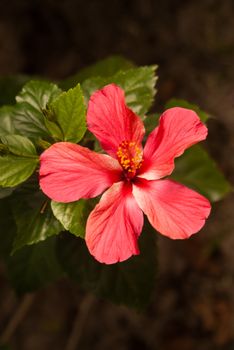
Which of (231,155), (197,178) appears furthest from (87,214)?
(231,155)

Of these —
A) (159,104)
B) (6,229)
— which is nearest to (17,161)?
(6,229)

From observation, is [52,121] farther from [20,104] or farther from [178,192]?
[178,192]

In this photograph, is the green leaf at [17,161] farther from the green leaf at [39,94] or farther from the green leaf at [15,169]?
the green leaf at [39,94]

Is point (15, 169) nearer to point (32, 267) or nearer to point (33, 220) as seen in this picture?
point (33, 220)

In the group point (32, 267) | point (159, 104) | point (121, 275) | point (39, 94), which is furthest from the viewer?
point (159, 104)

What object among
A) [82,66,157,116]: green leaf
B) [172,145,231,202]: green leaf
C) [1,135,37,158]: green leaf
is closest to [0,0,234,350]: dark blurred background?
[172,145,231,202]: green leaf

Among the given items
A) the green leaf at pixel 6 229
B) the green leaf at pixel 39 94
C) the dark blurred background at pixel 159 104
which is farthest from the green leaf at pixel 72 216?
the dark blurred background at pixel 159 104
